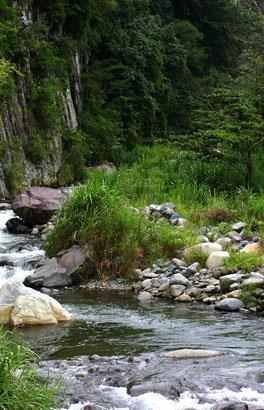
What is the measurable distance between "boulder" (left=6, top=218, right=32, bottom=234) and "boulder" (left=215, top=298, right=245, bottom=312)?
21.0 ft

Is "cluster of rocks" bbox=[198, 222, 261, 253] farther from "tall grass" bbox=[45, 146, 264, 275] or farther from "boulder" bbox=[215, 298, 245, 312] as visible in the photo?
"boulder" bbox=[215, 298, 245, 312]

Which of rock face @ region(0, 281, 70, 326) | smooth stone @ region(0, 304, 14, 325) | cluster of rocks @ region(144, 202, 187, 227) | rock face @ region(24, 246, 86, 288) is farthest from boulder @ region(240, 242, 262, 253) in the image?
smooth stone @ region(0, 304, 14, 325)

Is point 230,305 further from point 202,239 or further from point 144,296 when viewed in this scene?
point 202,239

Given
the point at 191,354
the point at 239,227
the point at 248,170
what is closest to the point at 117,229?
the point at 239,227

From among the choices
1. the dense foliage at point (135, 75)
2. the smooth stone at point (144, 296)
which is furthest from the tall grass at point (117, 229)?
the dense foliage at point (135, 75)

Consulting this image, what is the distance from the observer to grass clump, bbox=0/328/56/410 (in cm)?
412

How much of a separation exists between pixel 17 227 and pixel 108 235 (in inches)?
165

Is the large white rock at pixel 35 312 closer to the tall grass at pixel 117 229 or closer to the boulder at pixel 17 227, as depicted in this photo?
the tall grass at pixel 117 229

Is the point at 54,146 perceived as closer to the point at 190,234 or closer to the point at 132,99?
the point at 132,99

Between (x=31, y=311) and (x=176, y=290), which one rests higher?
(x=31, y=311)

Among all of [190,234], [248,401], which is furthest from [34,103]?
[248,401]

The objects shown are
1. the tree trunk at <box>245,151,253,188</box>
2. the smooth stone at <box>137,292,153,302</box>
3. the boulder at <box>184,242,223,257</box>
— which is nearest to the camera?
the smooth stone at <box>137,292,153,302</box>

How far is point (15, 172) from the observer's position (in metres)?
18.8

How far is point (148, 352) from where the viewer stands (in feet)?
21.0
